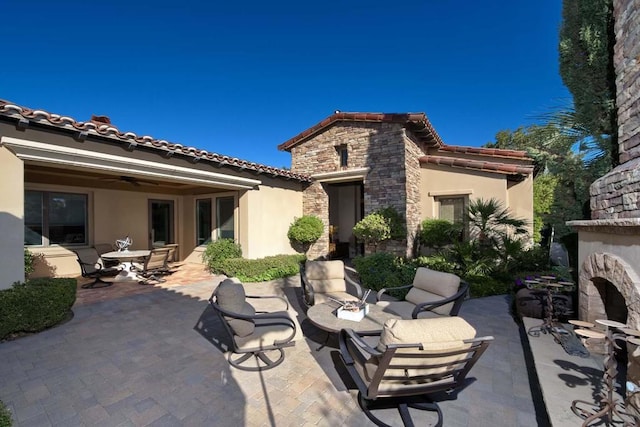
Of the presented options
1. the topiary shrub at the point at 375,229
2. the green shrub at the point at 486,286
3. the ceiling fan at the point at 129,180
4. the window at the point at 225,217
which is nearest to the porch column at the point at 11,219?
the ceiling fan at the point at 129,180

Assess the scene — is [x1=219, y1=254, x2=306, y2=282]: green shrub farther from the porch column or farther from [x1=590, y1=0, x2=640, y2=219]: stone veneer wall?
[x1=590, y1=0, x2=640, y2=219]: stone veneer wall

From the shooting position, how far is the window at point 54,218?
872cm

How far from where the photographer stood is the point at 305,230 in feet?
37.2

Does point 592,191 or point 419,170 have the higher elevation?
point 419,170

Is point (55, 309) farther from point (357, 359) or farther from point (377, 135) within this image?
point (377, 135)

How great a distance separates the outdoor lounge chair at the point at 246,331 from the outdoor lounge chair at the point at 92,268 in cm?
650

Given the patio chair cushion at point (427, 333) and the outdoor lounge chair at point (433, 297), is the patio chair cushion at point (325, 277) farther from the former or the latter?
the patio chair cushion at point (427, 333)

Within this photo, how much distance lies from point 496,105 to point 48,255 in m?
20.1

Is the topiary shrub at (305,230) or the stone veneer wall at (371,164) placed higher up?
the stone veneer wall at (371,164)

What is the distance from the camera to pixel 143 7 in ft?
26.6

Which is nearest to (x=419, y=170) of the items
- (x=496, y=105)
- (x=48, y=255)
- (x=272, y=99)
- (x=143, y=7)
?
(x=496, y=105)

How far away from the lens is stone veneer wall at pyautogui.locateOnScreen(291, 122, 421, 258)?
33.0 ft

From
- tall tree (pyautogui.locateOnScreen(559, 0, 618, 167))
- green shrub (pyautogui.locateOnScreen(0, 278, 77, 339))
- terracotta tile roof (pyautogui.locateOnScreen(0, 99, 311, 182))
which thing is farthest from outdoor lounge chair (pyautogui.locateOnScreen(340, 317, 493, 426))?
terracotta tile roof (pyautogui.locateOnScreen(0, 99, 311, 182))

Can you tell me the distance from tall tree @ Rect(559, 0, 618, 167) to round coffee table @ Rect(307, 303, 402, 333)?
4847mm
